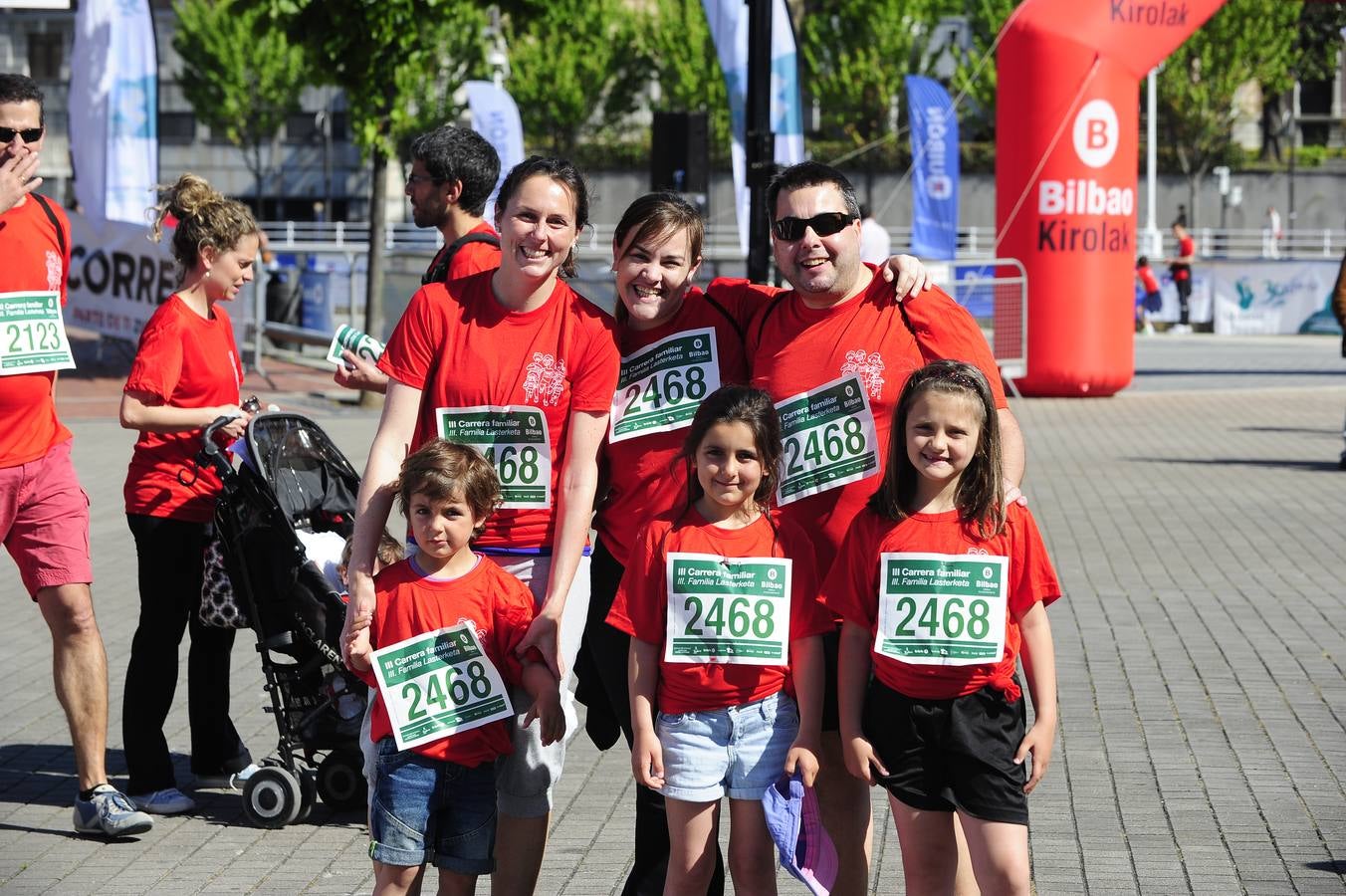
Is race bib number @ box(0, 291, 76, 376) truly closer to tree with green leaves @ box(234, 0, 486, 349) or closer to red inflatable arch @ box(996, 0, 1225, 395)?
tree with green leaves @ box(234, 0, 486, 349)

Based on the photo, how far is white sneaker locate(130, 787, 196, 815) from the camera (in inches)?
229

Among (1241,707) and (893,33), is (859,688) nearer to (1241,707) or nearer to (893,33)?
(1241,707)

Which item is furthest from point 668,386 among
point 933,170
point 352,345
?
point 933,170

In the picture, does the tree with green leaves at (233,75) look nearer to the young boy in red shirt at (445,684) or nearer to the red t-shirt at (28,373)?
the red t-shirt at (28,373)

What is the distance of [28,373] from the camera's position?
5.48 meters

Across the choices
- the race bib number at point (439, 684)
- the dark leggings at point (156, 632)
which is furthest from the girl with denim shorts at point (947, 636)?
the dark leggings at point (156, 632)

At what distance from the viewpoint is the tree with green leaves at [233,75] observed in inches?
2404

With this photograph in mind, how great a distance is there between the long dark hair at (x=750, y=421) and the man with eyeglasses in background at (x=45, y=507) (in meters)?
2.36

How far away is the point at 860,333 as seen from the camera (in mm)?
4141

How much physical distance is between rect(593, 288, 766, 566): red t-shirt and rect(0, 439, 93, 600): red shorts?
1982 mm

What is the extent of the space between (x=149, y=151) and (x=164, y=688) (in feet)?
50.4

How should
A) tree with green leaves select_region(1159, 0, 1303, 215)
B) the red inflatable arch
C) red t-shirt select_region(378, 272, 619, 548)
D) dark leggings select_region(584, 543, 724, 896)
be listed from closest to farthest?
1. red t-shirt select_region(378, 272, 619, 548)
2. dark leggings select_region(584, 543, 724, 896)
3. the red inflatable arch
4. tree with green leaves select_region(1159, 0, 1303, 215)

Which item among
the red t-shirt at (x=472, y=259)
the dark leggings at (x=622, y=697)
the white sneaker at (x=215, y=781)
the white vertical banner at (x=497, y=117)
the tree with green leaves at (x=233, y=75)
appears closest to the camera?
the dark leggings at (x=622, y=697)

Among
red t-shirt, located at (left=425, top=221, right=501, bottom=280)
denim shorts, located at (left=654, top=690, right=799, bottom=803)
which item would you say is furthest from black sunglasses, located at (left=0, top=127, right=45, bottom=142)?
denim shorts, located at (left=654, top=690, right=799, bottom=803)
